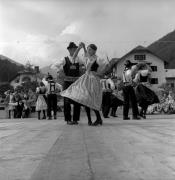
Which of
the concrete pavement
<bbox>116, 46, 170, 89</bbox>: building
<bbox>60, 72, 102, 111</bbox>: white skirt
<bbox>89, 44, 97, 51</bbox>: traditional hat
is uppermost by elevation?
<bbox>116, 46, 170, 89</bbox>: building

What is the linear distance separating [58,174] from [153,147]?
189 cm

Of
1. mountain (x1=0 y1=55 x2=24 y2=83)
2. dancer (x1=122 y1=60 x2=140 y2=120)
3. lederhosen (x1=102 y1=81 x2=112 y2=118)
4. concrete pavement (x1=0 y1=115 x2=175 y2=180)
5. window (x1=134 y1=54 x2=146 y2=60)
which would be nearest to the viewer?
concrete pavement (x1=0 y1=115 x2=175 y2=180)

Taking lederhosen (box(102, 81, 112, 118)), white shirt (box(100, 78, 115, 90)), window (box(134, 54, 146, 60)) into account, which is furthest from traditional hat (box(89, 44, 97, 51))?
window (box(134, 54, 146, 60))

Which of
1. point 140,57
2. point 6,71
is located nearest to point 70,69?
point 140,57

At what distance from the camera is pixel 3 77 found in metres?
151

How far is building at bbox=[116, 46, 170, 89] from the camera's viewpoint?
99312 millimetres

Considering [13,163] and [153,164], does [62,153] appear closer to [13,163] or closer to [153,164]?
[13,163]

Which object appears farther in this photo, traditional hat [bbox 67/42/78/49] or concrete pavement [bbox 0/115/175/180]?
traditional hat [bbox 67/42/78/49]

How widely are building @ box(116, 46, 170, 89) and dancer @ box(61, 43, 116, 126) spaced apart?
8416 centimetres

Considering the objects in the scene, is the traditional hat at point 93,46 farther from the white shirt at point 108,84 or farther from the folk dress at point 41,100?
the folk dress at point 41,100

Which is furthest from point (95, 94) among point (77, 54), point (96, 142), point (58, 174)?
point (58, 174)

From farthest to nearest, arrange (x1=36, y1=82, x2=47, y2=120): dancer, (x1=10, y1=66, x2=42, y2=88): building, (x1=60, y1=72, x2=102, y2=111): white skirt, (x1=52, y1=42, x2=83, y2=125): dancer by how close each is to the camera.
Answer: (x1=10, y1=66, x2=42, y2=88): building, (x1=36, y1=82, x2=47, y2=120): dancer, (x1=52, y1=42, x2=83, y2=125): dancer, (x1=60, y1=72, x2=102, y2=111): white skirt

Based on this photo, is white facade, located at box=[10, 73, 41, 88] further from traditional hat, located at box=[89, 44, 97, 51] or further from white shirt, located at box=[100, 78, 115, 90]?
traditional hat, located at box=[89, 44, 97, 51]

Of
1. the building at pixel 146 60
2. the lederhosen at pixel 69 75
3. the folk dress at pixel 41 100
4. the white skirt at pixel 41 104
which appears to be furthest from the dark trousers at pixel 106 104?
the building at pixel 146 60
